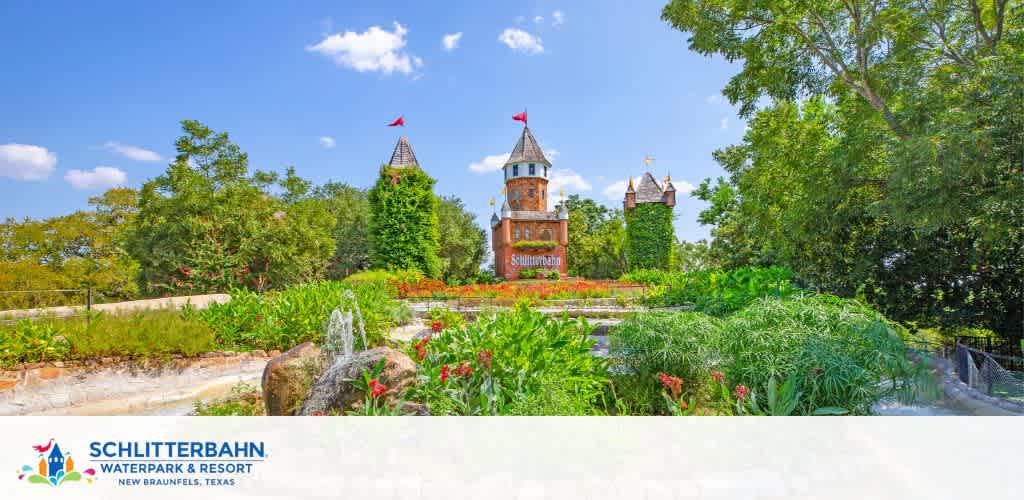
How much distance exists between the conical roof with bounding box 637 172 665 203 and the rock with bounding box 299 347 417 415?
2405 centimetres

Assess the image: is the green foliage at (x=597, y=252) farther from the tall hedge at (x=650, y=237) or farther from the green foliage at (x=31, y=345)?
the green foliage at (x=31, y=345)

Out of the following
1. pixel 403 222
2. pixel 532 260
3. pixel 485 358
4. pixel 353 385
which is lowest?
pixel 353 385

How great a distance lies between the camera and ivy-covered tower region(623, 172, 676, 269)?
82.7ft

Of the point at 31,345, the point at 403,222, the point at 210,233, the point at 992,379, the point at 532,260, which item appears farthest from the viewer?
the point at 532,260

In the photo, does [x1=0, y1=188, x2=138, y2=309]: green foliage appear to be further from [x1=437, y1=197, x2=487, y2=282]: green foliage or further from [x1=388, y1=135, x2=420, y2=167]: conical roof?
[x1=437, y1=197, x2=487, y2=282]: green foliage

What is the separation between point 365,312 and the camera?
7109mm

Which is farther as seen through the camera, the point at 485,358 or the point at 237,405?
the point at 237,405

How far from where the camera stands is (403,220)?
66.1ft

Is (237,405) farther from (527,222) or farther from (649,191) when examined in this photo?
(649,191)

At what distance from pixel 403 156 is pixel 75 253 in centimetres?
1479

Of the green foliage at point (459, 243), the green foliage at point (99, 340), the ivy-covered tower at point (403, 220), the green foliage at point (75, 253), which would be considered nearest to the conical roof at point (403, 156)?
the ivy-covered tower at point (403, 220)

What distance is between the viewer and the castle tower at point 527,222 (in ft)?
76.4
